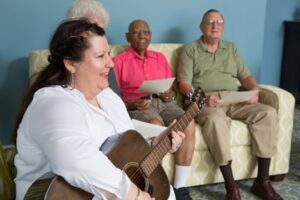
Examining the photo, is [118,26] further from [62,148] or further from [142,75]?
[62,148]

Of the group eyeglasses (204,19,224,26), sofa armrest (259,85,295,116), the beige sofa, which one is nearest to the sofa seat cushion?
the beige sofa

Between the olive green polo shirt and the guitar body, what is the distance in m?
1.19

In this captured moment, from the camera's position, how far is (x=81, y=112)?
1.11 m

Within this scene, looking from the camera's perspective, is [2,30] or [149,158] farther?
[2,30]

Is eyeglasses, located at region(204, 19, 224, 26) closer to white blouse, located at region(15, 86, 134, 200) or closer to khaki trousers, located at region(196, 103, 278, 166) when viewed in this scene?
khaki trousers, located at region(196, 103, 278, 166)

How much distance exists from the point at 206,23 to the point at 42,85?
1.62m

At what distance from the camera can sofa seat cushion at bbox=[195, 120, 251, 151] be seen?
2223mm

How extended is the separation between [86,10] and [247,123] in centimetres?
115

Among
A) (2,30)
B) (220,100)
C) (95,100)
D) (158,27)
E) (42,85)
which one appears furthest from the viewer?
(158,27)

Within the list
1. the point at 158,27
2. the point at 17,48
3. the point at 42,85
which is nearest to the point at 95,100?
the point at 42,85

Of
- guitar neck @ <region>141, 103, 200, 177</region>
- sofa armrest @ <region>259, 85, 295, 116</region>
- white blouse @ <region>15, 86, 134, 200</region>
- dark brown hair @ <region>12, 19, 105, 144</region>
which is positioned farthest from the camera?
sofa armrest @ <region>259, 85, 295, 116</region>

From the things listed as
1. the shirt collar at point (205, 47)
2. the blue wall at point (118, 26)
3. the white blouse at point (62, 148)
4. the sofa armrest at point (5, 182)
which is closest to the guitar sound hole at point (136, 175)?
the white blouse at point (62, 148)

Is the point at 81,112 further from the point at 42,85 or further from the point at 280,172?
the point at 280,172

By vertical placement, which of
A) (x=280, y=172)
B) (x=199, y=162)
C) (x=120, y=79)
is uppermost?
(x=120, y=79)
